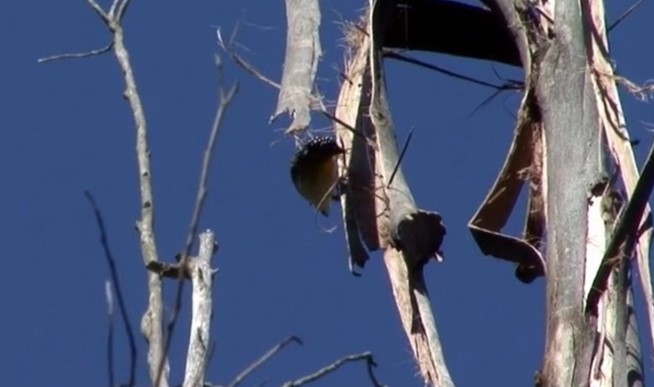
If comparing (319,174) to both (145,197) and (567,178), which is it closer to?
(567,178)

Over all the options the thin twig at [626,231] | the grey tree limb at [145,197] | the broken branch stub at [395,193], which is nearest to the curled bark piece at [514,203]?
the broken branch stub at [395,193]

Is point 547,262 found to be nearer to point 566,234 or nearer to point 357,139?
point 566,234

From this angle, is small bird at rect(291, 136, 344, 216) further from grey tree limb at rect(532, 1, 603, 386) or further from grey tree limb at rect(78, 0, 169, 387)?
grey tree limb at rect(78, 0, 169, 387)

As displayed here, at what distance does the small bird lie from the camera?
5375 mm

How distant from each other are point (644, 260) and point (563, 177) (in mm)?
296

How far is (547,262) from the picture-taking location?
4.65 metres

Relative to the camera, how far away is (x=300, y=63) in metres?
5.22

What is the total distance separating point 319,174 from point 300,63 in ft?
1.32

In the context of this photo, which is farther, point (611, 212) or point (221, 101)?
point (611, 212)

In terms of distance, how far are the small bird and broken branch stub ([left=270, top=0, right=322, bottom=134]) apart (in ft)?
0.52

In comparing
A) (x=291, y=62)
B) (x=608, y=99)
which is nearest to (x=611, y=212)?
(x=608, y=99)

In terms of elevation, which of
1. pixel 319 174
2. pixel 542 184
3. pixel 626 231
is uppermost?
pixel 319 174

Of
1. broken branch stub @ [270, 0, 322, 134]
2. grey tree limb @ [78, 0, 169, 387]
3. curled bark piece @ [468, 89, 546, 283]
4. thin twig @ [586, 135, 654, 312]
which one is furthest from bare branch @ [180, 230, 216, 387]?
curled bark piece @ [468, 89, 546, 283]

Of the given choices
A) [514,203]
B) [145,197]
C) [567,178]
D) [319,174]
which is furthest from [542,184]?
[145,197]
